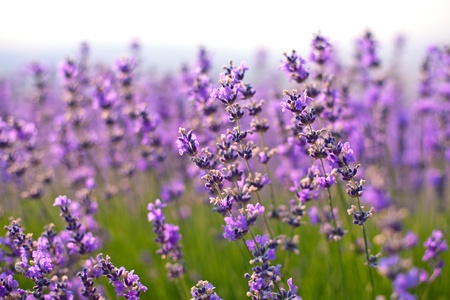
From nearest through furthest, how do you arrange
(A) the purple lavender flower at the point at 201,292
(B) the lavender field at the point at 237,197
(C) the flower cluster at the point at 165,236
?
(A) the purple lavender flower at the point at 201,292, (B) the lavender field at the point at 237,197, (C) the flower cluster at the point at 165,236

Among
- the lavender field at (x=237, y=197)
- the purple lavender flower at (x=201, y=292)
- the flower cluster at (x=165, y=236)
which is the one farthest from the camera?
the flower cluster at (x=165, y=236)

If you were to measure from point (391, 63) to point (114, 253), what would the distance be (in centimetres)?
610


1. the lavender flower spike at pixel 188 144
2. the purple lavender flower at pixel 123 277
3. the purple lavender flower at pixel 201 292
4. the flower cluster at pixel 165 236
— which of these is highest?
the lavender flower spike at pixel 188 144

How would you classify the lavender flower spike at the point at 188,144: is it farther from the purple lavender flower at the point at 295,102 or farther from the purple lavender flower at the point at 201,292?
the purple lavender flower at the point at 201,292

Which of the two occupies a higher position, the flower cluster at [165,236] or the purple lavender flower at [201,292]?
the flower cluster at [165,236]

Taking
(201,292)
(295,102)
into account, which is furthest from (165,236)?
(295,102)

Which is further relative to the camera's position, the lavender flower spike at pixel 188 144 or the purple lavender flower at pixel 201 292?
the lavender flower spike at pixel 188 144

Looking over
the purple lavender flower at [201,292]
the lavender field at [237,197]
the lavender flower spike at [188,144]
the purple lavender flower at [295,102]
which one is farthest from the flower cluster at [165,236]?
the purple lavender flower at [295,102]

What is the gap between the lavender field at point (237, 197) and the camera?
2.43 metres

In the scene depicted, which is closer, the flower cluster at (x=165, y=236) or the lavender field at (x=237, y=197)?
the lavender field at (x=237, y=197)

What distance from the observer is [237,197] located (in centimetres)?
251

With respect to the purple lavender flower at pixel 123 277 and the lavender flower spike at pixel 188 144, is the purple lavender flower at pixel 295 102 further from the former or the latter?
the purple lavender flower at pixel 123 277

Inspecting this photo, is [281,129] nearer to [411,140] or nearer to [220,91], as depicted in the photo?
[220,91]

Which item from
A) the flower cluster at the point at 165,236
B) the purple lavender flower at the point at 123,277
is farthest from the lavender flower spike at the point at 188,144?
the purple lavender flower at the point at 123,277
